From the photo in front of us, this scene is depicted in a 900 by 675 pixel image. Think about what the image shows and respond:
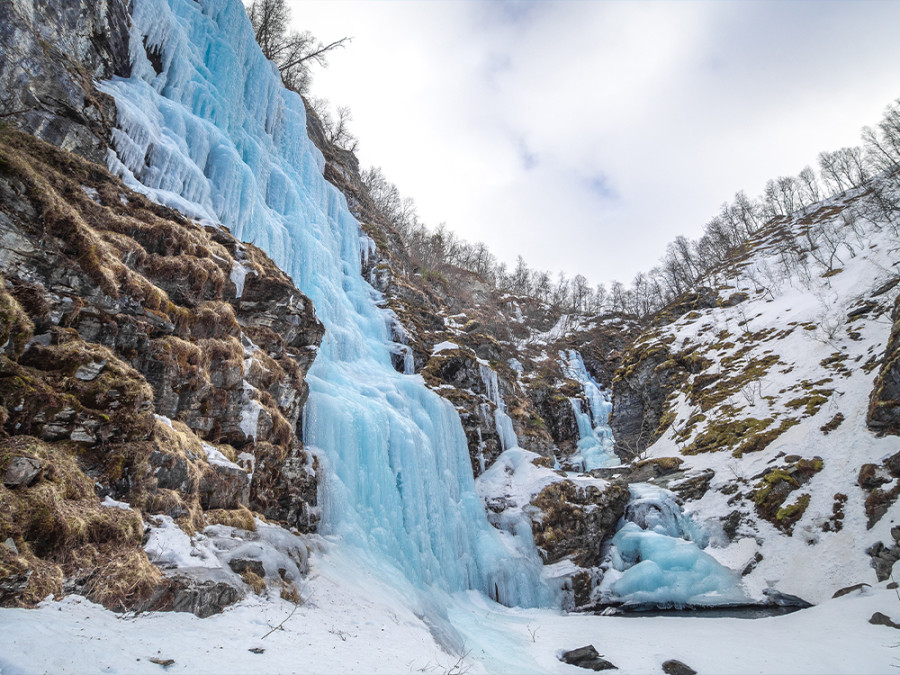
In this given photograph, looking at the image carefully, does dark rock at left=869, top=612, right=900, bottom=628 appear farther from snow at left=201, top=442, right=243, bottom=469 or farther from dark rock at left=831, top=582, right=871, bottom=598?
snow at left=201, top=442, right=243, bottom=469

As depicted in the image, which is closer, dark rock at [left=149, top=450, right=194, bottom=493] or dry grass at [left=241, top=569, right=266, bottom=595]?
dry grass at [left=241, top=569, right=266, bottom=595]

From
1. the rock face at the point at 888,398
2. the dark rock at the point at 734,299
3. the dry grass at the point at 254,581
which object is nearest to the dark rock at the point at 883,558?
the rock face at the point at 888,398

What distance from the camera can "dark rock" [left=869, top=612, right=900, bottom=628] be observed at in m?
8.26

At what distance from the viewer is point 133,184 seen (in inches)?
382

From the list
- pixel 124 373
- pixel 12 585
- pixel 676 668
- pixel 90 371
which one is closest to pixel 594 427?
pixel 676 668

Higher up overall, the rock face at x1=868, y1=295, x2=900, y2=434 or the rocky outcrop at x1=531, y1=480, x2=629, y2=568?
the rock face at x1=868, y1=295, x2=900, y2=434

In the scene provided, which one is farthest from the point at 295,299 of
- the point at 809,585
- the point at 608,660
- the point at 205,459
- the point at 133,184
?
the point at 809,585

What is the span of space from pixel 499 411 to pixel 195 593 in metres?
15.9

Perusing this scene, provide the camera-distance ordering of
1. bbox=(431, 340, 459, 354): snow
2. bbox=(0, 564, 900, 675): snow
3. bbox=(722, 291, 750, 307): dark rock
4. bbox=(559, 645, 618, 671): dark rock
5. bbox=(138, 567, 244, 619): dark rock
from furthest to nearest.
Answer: bbox=(722, 291, 750, 307): dark rock
bbox=(431, 340, 459, 354): snow
bbox=(559, 645, 618, 671): dark rock
bbox=(138, 567, 244, 619): dark rock
bbox=(0, 564, 900, 675): snow

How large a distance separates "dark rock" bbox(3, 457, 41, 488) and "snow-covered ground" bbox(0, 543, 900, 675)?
130 cm

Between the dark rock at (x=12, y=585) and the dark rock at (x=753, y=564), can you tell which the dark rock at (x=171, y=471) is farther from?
the dark rock at (x=753, y=564)

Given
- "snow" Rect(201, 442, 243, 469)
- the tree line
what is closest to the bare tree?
the tree line

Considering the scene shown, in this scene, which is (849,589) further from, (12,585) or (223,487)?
(12,585)

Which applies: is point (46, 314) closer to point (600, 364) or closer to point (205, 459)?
point (205, 459)
